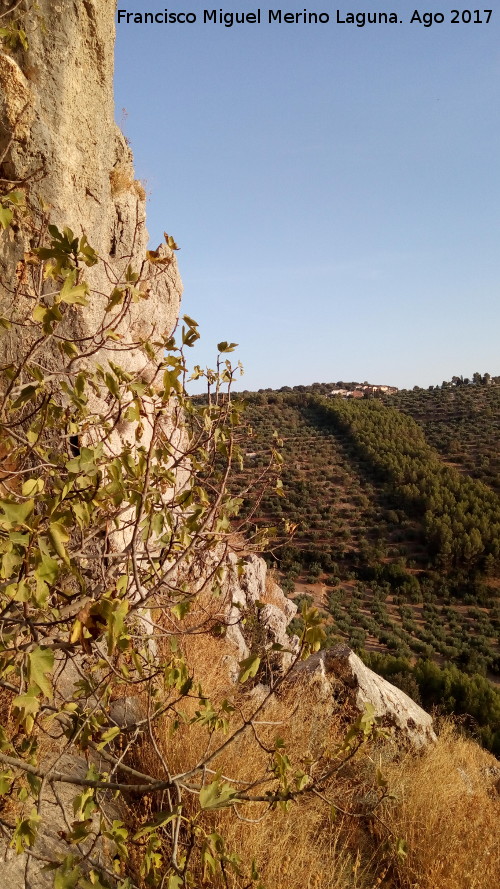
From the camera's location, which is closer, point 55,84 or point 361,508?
point 55,84

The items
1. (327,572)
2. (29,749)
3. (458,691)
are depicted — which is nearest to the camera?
(29,749)

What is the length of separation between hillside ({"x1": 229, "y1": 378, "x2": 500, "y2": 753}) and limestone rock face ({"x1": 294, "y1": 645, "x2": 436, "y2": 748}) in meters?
2.94

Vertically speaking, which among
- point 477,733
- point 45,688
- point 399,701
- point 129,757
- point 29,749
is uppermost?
point 45,688

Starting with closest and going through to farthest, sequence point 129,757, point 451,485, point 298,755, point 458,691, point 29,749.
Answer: point 29,749 → point 129,757 → point 298,755 → point 458,691 → point 451,485

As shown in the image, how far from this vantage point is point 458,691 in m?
8.24

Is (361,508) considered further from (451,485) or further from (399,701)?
(399,701)

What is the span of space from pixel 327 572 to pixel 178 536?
22.8 m

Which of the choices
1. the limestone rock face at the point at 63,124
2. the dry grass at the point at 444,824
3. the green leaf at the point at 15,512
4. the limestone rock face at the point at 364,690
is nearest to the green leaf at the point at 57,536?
the green leaf at the point at 15,512

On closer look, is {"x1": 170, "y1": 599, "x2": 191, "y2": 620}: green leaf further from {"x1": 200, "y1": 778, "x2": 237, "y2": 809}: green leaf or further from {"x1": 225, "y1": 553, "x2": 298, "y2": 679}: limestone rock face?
{"x1": 225, "y1": 553, "x2": 298, "y2": 679}: limestone rock face

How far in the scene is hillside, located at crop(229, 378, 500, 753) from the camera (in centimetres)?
1393

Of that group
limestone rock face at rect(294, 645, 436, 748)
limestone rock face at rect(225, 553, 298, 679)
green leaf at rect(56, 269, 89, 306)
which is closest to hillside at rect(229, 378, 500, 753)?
limestone rock face at rect(225, 553, 298, 679)

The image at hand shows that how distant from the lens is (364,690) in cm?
463

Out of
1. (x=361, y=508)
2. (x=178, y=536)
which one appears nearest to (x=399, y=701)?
(x=178, y=536)

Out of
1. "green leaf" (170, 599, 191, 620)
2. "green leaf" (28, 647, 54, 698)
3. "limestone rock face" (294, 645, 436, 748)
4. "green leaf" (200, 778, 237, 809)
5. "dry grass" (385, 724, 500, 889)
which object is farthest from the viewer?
Answer: "limestone rock face" (294, 645, 436, 748)
